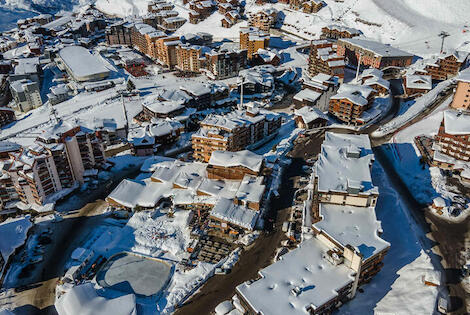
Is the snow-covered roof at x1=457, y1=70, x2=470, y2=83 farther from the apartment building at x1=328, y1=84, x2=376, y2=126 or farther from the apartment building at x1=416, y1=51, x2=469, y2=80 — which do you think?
the apartment building at x1=416, y1=51, x2=469, y2=80

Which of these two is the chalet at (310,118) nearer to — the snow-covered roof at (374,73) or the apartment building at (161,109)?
the snow-covered roof at (374,73)

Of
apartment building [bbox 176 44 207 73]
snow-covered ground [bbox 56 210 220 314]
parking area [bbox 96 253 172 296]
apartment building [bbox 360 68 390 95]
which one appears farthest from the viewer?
apartment building [bbox 176 44 207 73]

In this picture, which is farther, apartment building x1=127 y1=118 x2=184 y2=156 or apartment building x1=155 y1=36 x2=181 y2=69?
apartment building x1=155 y1=36 x2=181 y2=69

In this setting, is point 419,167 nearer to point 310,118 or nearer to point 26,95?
point 310,118

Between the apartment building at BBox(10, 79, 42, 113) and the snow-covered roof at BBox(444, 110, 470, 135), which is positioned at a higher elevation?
the snow-covered roof at BBox(444, 110, 470, 135)

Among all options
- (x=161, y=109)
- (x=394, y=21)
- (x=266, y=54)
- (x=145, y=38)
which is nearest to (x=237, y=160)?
(x=161, y=109)

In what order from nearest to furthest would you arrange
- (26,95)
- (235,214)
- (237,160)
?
(235,214) → (237,160) → (26,95)

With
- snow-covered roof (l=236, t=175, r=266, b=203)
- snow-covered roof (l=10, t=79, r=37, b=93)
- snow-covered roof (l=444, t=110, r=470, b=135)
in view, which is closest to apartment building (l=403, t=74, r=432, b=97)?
snow-covered roof (l=444, t=110, r=470, b=135)
